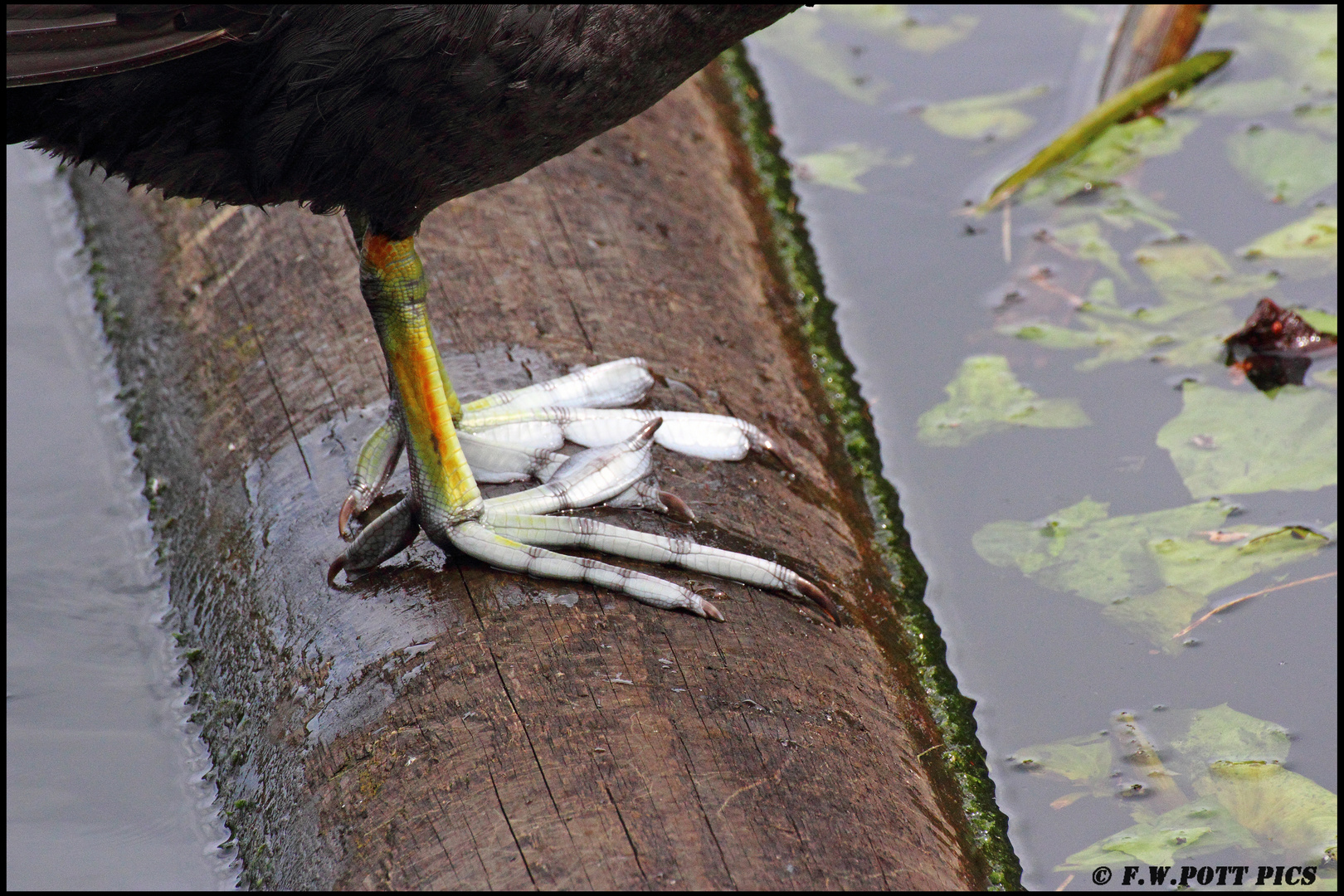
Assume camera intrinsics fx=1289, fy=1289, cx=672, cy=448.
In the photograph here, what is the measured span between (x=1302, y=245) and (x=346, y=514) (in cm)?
315

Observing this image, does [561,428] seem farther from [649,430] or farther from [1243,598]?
[1243,598]

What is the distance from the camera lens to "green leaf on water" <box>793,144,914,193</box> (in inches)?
177

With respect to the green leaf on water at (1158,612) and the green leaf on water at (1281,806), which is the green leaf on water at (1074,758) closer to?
the green leaf on water at (1281,806)

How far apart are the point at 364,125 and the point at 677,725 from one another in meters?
1.11

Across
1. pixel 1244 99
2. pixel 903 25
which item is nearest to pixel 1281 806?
pixel 1244 99

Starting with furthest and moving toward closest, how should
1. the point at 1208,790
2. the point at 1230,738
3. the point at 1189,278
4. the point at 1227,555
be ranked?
the point at 1189,278, the point at 1227,555, the point at 1230,738, the point at 1208,790

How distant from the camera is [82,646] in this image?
2836 millimetres

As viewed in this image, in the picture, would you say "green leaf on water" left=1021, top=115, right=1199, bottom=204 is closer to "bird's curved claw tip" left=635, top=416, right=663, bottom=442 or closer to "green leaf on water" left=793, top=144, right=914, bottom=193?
"green leaf on water" left=793, top=144, right=914, bottom=193

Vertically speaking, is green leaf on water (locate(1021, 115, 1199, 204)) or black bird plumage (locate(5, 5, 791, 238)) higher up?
black bird plumage (locate(5, 5, 791, 238))

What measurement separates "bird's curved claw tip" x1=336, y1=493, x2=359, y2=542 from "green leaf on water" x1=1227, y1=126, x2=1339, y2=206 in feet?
10.8

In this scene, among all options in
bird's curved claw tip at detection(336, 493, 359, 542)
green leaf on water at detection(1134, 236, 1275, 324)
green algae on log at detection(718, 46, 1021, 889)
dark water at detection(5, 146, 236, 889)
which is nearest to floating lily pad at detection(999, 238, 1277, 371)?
green leaf on water at detection(1134, 236, 1275, 324)

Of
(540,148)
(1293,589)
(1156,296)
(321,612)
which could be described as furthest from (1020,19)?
(321,612)

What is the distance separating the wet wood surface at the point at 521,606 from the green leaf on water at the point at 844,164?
0.93m

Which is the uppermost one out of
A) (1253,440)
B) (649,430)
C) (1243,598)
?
(649,430)
